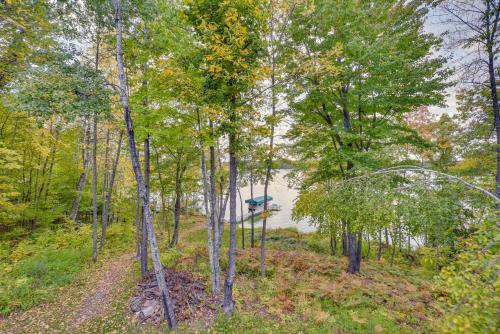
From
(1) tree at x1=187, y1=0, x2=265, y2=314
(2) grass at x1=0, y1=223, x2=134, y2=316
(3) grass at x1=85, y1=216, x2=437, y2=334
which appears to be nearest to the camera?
(1) tree at x1=187, y1=0, x2=265, y2=314

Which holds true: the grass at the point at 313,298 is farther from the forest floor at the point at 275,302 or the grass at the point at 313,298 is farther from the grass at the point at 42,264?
the grass at the point at 42,264

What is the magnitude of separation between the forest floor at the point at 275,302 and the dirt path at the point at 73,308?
0.08ft

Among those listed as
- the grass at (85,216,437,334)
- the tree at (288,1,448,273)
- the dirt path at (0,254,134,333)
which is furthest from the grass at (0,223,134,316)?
the tree at (288,1,448,273)

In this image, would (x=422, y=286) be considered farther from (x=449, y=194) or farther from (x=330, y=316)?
(x=449, y=194)

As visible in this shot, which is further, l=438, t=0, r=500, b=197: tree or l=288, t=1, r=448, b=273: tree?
l=288, t=1, r=448, b=273: tree

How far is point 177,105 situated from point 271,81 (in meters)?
3.51

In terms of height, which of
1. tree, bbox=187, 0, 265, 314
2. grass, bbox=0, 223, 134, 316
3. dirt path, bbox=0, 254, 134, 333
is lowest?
dirt path, bbox=0, 254, 134, 333

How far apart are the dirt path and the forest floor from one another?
0.02 meters

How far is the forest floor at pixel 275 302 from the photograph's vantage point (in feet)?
20.2

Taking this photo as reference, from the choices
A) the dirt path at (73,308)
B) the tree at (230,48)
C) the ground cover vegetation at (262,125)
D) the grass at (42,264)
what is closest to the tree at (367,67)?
the ground cover vegetation at (262,125)

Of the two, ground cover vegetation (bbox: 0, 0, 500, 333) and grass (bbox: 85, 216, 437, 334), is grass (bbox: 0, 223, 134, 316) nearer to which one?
ground cover vegetation (bbox: 0, 0, 500, 333)

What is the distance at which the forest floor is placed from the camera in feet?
20.2

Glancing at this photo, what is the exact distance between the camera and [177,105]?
26.6 ft

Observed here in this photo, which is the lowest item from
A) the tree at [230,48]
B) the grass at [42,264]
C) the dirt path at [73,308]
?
the dirt path at [73,308]
